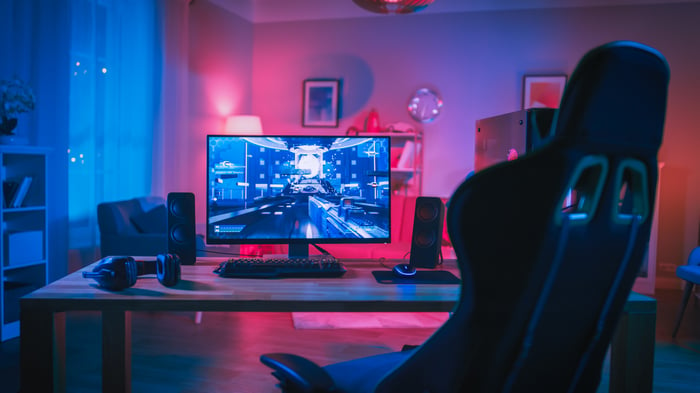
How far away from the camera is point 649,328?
4.42 feet

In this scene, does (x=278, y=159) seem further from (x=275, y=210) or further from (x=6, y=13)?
(x=6, y=13)

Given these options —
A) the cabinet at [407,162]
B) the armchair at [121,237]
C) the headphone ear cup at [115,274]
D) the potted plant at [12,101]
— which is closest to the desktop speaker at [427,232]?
the headphone ear cup at [115,274]

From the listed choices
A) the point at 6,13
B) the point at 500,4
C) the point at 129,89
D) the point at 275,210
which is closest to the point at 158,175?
the point at 129,89

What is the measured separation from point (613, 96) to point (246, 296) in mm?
1037

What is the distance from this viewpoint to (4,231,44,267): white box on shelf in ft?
9.82

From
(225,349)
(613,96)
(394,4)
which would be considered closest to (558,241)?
(613,96)

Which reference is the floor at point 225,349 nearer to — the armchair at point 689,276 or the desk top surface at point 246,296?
the armchair at point 689,276

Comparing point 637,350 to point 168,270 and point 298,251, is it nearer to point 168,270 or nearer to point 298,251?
point 298,251

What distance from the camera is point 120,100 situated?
4.06 m

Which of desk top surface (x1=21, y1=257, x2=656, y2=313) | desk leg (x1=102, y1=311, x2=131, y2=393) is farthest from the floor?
desk top surface (x1=21, y1=257, x2=656, y2=313)

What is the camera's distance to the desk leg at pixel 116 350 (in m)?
1.59

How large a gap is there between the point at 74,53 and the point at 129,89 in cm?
57

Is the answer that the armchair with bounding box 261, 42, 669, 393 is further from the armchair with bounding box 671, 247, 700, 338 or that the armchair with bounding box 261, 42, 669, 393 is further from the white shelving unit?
the white shelving unit

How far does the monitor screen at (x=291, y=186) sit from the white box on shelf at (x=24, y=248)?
1990 millimetres
